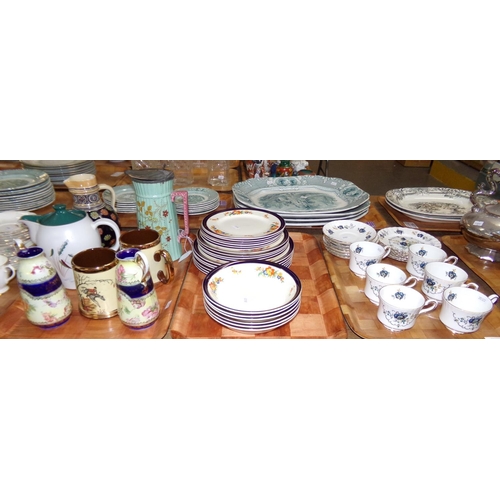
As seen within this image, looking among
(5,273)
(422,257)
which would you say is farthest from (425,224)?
(5,273)

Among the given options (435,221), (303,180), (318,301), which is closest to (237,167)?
(303,180)

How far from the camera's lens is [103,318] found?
0.84m

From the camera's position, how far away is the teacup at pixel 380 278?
901mm

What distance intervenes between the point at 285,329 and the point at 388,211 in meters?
0.75

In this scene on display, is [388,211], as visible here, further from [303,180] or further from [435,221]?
[303,180]

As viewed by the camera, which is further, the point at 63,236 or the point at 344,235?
the point at 344,235

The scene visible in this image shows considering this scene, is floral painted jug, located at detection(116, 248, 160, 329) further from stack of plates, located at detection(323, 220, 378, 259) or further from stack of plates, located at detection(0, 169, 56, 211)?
stack of plates, located at detection(0, 169, 56, 211)

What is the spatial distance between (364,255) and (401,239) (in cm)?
22

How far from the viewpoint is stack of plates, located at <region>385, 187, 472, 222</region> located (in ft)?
4.10

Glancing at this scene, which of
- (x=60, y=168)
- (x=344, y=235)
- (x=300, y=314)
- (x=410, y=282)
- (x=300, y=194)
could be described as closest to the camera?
(x=300, y=314)

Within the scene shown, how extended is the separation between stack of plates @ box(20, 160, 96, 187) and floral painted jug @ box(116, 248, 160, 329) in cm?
95

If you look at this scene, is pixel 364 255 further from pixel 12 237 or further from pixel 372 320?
pixel 12 237

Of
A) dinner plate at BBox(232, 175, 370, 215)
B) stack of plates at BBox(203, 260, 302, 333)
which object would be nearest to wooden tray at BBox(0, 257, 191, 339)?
stack of plates at BBox(203, 260, 302, 333)

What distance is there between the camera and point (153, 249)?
87 centimetres
